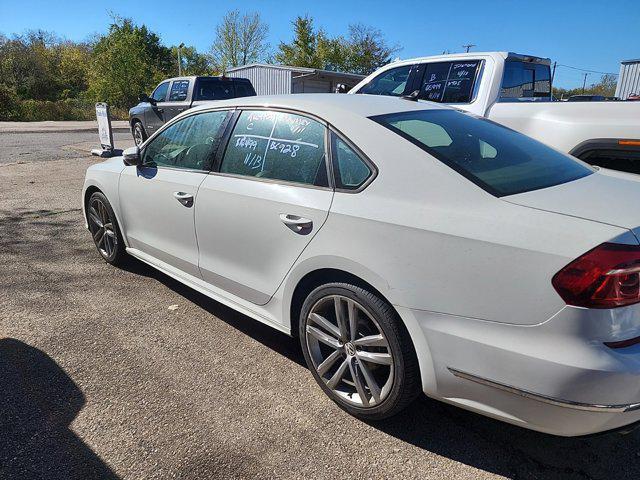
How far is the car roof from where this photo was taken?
2.64 metres

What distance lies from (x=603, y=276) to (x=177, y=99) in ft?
40.4

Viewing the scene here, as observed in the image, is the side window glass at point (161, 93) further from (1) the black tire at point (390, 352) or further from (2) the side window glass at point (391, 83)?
(1) the black tire at point (390, 352)

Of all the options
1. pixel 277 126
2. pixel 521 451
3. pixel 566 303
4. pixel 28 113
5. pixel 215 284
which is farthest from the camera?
pixel 28 113

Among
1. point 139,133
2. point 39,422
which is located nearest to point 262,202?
point 39,422

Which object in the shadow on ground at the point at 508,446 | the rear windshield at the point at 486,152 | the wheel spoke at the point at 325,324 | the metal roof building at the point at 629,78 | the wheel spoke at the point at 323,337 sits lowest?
the shadow on ground at the point at 508,446

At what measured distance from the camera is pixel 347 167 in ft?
8.04

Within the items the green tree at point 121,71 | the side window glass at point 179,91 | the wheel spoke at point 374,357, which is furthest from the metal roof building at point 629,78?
the green tree at point 121,71

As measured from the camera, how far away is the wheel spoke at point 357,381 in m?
2.38

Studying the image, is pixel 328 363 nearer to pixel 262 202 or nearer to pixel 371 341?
pixel 371 341

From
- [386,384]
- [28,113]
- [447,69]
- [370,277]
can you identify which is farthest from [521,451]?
[28,113]

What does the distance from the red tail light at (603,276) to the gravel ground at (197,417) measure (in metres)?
0.96

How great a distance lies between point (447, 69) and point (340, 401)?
14.9 feet

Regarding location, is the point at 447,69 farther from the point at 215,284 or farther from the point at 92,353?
the point at 92,353

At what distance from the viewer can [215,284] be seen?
323cm
